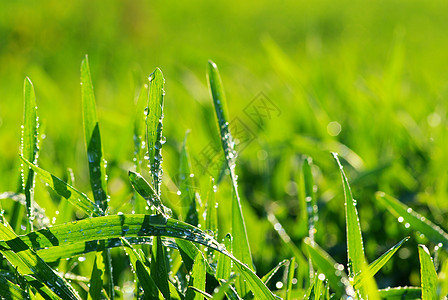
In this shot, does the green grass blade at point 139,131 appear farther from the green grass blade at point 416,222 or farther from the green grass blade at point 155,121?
the green grass blade at point 416,222

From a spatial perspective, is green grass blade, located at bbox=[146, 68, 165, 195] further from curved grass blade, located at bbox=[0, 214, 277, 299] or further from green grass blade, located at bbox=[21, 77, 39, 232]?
green grass blade, located at bbox=[21, 77, 39, 232]

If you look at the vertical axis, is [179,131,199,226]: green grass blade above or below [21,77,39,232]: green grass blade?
below

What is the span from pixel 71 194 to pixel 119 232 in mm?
93

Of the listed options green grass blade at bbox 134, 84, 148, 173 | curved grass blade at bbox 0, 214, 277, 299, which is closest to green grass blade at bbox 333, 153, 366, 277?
curved grass blade at bbox 0, 214, 277, 299

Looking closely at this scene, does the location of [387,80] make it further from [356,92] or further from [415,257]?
[415,257]

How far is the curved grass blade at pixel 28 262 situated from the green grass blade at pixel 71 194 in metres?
0.07

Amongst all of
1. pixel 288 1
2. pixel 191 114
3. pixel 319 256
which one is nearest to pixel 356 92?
pixel 191 114

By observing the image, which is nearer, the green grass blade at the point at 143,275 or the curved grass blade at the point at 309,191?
the green grass blade at the point at 143,275

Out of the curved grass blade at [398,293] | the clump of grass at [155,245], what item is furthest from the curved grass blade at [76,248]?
the curved grass blade at [398,293]

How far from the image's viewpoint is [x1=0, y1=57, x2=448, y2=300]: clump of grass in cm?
48

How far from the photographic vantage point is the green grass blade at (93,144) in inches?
23.0

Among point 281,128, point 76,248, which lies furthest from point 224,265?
point 281,128

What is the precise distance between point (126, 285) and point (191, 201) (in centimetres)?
13

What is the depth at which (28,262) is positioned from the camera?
490 millimetres
